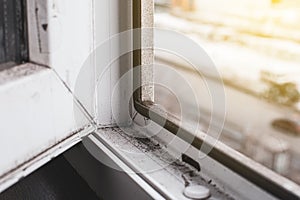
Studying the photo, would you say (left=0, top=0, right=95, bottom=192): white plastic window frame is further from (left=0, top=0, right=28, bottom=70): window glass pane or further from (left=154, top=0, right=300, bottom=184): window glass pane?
(left=154, top=0, right=300, bottom=184): window glass pane

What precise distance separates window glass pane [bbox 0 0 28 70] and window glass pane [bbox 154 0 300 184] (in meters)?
0.28

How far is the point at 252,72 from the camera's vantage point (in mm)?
614

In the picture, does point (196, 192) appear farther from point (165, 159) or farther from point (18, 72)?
point (18, 72)

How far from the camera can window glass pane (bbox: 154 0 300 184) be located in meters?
0.55

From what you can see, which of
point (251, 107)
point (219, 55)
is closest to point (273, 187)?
point (251, 107)

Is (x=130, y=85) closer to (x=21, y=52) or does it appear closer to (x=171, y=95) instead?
(x=171, y=95)

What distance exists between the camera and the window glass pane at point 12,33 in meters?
0.59

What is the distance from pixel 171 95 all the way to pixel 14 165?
1.16 ft

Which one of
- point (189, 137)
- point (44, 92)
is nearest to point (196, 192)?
point (189, 137)

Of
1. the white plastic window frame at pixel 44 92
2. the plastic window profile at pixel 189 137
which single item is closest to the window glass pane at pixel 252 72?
the plastic window profile at pixel 189 137

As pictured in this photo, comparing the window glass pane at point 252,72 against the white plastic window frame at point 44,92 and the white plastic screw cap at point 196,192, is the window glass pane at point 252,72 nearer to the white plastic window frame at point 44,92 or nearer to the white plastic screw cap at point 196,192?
the white plastic screw cap at point 196,192

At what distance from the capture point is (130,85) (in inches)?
33.9

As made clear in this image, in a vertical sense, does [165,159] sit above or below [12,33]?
below

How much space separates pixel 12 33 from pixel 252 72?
0.34 metres
